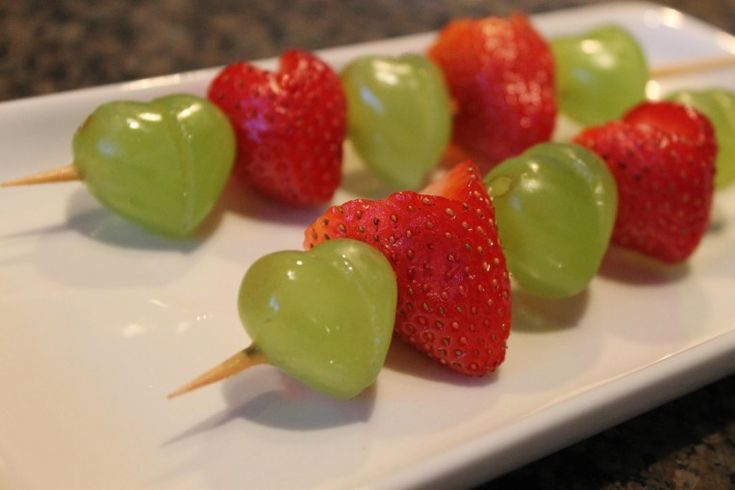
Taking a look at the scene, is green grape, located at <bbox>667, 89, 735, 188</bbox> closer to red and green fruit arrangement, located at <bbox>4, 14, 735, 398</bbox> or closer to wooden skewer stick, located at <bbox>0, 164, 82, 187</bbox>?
red and green fruit arrangement, located at <bbox>4, 14, 735, 398</bbox>

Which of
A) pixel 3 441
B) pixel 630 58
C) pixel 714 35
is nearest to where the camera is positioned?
pixel 3 441

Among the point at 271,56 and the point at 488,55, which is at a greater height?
the point at 488,55

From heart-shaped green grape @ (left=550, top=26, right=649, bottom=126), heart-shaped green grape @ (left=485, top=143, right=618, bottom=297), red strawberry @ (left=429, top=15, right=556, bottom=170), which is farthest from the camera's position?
heart-shaped green grape @ (left=550, top=26, right=649, bottom=126)

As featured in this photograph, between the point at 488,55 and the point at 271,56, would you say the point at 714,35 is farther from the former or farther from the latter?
the point at 271,56

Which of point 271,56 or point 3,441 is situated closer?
point 3,441

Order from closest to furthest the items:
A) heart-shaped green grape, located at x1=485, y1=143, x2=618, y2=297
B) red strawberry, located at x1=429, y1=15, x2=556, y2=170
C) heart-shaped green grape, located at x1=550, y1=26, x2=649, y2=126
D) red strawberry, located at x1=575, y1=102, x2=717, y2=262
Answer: heart-shaped green grape, located at x1=485, y1=143, x2=618, y2=297 → red strawberry, located at x1=575, y1=102, x2=717, y2=262 → red strawberry, located at x1=429, y1=15, x2=556, y2=170 → heart-shaped green grape, located at x1=550, y1=26, x2=649, y2=126

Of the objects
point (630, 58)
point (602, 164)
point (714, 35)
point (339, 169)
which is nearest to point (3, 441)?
point (339, 169)

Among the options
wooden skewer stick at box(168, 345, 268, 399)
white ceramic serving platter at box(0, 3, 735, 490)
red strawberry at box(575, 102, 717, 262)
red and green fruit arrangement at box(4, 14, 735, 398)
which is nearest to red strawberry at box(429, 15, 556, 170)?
red and green fruit arrangement at box(4, 14, 735, 398)
